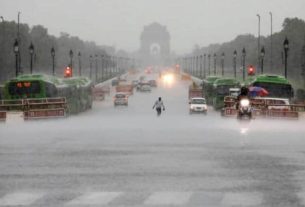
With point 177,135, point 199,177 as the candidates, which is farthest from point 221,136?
point 199,177

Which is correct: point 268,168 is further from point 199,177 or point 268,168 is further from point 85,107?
point 85,107

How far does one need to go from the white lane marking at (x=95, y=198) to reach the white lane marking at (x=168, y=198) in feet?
2.12

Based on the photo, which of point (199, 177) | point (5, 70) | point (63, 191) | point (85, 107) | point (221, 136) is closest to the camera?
point (63, 191)

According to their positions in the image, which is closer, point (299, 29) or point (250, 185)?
point (250, 185)

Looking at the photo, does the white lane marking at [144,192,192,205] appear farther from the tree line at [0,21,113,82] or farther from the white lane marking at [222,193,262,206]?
the tree line at [0,21,113,82]

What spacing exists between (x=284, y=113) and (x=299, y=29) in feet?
299

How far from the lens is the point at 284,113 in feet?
145

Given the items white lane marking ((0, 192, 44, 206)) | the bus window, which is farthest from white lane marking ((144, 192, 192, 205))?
the bus window

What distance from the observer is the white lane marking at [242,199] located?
1256 centimetres

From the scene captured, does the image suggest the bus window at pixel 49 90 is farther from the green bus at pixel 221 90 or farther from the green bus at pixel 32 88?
the green bus at pixel 221 90

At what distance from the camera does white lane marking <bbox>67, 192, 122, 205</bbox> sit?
12.7 metres

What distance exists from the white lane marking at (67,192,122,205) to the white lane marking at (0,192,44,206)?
70cm

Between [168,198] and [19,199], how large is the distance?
247 centimetres

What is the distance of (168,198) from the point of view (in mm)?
13055
